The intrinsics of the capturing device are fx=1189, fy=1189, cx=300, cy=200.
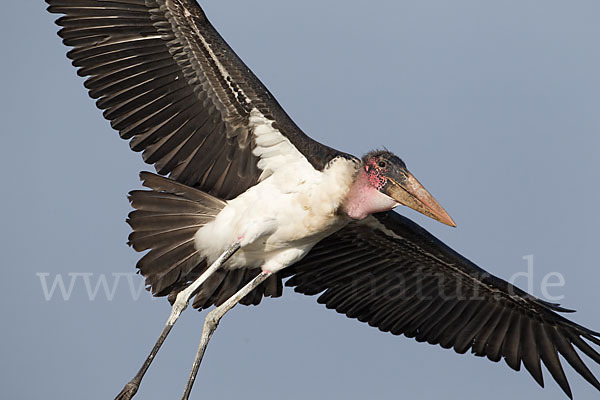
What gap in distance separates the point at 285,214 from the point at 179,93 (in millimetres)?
1505

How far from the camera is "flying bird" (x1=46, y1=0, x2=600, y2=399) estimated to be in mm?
10961

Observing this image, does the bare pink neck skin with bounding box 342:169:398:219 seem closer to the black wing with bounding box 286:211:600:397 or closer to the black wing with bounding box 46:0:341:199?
the black wing with bounding box 46:0:341:199

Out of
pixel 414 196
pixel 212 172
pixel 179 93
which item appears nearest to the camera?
pixel 414 196

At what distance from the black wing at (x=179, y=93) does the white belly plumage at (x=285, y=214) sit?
14 cm

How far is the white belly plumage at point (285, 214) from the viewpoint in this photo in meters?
11.0

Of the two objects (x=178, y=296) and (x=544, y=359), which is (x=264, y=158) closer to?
(x=178, y=296)

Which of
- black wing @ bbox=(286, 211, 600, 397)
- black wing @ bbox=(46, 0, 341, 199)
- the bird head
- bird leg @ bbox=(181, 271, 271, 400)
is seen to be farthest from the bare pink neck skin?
bird leg @ bbox=(181, 271, 271, 400)

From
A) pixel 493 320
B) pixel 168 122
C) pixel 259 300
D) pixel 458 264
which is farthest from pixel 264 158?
pixel 493 320

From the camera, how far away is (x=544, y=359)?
40.9 ft

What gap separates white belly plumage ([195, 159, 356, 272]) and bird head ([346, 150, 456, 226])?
0.12 metres

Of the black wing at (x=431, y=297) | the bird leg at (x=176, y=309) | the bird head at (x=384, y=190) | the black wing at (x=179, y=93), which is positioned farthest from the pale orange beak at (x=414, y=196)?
the bird leg at (x=176, y=309)

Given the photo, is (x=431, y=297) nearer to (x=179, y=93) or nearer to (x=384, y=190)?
(x=384, y=190)

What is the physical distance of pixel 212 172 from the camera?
11414 millimetres

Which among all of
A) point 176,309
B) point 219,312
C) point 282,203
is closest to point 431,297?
point 219,312
